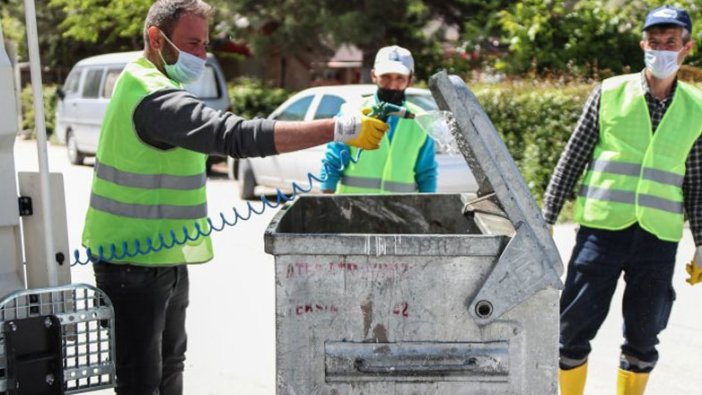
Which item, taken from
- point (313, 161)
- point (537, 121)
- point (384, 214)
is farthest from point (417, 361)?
point (537, 121)

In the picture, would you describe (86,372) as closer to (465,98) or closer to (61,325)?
(61,325)

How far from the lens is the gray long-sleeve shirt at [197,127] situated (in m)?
2.71

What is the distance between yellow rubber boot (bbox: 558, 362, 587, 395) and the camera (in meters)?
4.15

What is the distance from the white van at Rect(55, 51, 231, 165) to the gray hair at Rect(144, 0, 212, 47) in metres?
11.6

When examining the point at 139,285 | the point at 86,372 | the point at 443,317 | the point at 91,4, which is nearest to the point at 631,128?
the point at 443,317

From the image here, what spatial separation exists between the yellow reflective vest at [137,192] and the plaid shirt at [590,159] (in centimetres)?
169

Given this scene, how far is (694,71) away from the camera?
10.9 meters

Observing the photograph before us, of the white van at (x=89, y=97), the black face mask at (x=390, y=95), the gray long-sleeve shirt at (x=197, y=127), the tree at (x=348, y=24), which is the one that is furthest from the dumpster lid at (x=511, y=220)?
the tree at (x=348, y=24)

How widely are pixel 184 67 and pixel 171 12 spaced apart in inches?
7.6

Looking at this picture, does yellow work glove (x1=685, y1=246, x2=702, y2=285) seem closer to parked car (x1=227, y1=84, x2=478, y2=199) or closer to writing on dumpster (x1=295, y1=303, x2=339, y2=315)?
writing on dumpster (x1=295, y1=303, x2=339, y2=315)

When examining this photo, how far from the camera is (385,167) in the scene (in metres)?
4.61

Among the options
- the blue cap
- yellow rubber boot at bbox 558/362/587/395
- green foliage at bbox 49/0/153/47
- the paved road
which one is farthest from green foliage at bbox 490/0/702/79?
green foliage at bbox 49/0/153/47

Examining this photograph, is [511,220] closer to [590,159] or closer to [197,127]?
[197,127]

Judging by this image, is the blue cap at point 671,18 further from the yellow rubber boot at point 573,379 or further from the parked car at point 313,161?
the parked car at point 313,161
